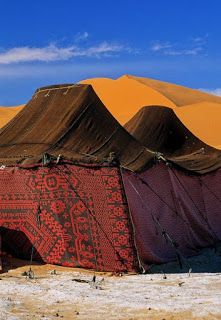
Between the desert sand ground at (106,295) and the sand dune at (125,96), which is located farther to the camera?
the sand dune at (125,96)

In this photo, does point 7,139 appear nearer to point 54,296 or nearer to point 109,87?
point 54,296

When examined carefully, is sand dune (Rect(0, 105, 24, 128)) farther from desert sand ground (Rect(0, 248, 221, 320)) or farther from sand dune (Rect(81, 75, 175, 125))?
desert sand ground (Rect(0, 248, 221, 320))

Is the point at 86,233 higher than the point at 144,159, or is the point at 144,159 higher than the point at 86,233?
the point at 144,159

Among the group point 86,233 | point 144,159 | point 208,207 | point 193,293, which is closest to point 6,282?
point 86,233

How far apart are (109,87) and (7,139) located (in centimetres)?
5621

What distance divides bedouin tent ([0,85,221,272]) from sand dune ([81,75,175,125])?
42.3 metres

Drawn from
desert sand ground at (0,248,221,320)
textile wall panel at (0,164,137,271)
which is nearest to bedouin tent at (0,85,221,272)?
textile wall panel at (0,164,137,271)

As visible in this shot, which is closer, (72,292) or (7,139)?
(72,292)

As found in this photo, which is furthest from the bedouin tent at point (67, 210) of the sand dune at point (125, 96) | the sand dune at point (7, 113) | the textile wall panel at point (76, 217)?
the sand dune at point (7, 113)

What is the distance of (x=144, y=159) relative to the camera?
1233cm

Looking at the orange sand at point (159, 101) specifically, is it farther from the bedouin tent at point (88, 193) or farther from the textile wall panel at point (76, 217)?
the textile wall panel at point (76, 217)

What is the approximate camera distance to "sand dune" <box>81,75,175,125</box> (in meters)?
60.5

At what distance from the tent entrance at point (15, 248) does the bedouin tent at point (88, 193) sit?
17 mm

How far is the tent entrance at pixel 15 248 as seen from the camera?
10508 millimetres
